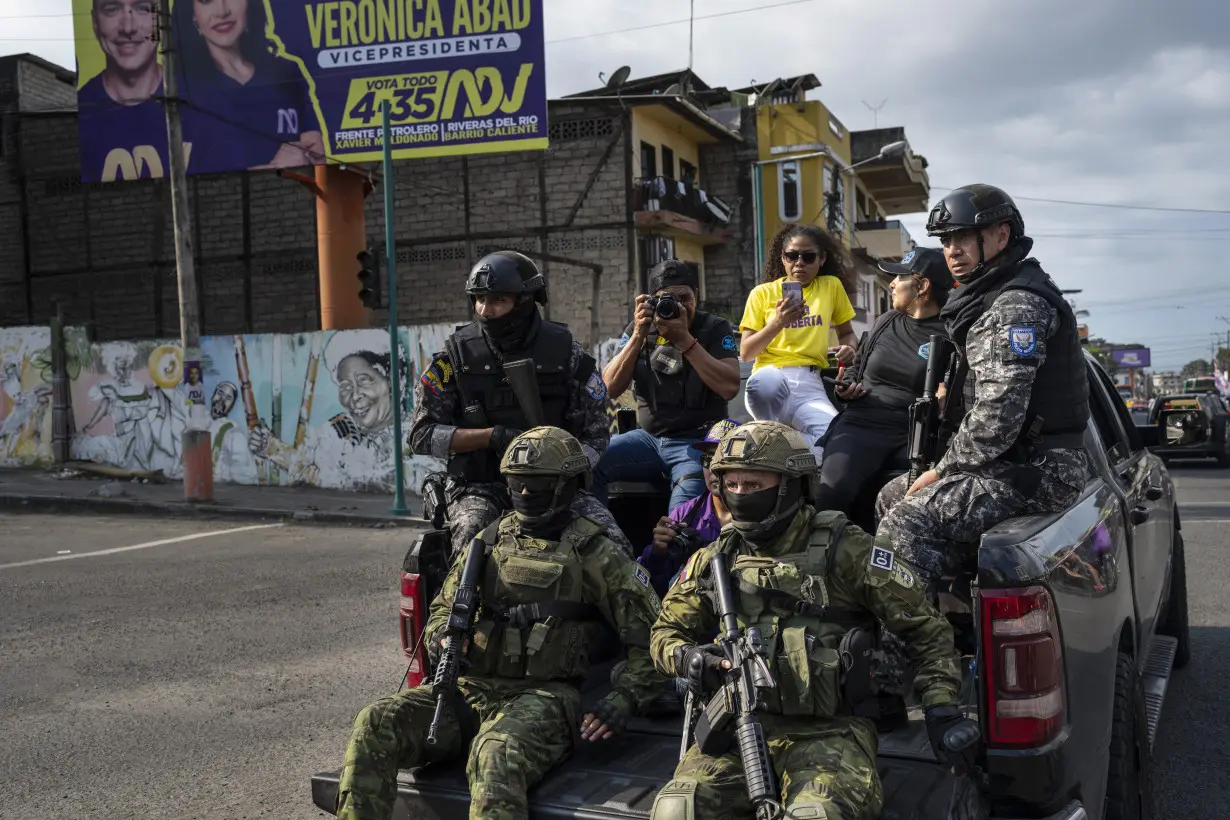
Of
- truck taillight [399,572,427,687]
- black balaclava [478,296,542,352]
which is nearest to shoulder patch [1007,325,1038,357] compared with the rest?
black balaclava [478,296,542,352]

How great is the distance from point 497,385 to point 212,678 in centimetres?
300

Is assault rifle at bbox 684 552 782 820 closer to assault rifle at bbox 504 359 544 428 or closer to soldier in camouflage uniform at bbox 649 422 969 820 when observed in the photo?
soldier in camouflage uniform at bbox 649 422 969 820

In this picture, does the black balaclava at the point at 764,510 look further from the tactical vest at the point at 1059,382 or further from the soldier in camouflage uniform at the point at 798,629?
the tactical vest at the point at 1059,382

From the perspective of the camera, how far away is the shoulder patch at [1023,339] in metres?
3.28

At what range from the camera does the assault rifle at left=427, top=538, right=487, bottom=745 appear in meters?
3.16

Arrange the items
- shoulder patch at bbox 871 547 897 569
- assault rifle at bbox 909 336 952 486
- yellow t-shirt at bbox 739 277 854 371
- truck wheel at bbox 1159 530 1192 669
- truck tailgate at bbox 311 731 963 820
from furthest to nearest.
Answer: truck wheel at bbox 1159 530 1192 669 < yellow t-shirt at bbox 739 277 854 371 < assault rifle at bbox 909 336 952 486 < shoulder patch at bbox 871 547 897 569 < truck tailgate at bbox 311 731 963 820

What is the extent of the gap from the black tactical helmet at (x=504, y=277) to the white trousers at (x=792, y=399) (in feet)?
3.90

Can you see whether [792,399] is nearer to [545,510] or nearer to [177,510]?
[545,510]

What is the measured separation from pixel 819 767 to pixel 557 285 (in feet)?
75.1

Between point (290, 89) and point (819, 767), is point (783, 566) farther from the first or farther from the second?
point (290, 89)

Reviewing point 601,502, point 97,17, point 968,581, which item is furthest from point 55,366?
point 968,581

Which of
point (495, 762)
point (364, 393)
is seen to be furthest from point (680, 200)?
point (495, 762)

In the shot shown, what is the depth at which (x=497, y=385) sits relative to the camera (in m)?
4.25

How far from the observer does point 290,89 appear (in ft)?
63.8
